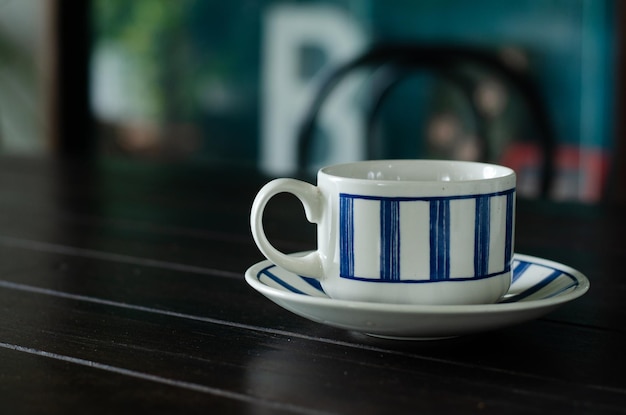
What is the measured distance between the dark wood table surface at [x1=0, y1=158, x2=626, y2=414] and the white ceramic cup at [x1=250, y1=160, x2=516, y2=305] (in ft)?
0.11

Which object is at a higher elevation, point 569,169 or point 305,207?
point 305,207

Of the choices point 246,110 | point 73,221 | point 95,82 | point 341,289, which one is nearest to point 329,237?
point 341,289

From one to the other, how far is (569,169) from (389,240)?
71.8 inches

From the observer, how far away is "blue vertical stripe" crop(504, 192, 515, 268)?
1.82ft

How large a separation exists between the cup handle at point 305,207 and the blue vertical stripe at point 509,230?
0.38 ft

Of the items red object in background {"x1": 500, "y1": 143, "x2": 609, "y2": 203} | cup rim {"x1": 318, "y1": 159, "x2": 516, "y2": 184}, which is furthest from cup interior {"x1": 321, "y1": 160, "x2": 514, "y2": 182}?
red object in background {"x1": 500, "y1": 143, "x2": 609, "y2": 203}

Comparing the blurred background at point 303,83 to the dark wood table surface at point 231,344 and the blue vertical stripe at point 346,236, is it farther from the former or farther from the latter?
the blue vertical stripe at point 346,236

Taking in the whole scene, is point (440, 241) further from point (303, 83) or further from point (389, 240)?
point (303, 83)

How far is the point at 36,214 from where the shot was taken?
108 centimetres

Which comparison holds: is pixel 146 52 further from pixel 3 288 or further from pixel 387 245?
pixel 387 245

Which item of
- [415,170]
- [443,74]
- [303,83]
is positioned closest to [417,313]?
[415,170]

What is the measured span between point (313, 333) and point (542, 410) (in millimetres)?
176

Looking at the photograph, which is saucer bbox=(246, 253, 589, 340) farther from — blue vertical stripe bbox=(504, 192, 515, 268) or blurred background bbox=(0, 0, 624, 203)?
blurred background bbox=(0, 0, 624, 203)

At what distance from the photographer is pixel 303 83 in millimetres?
2551
